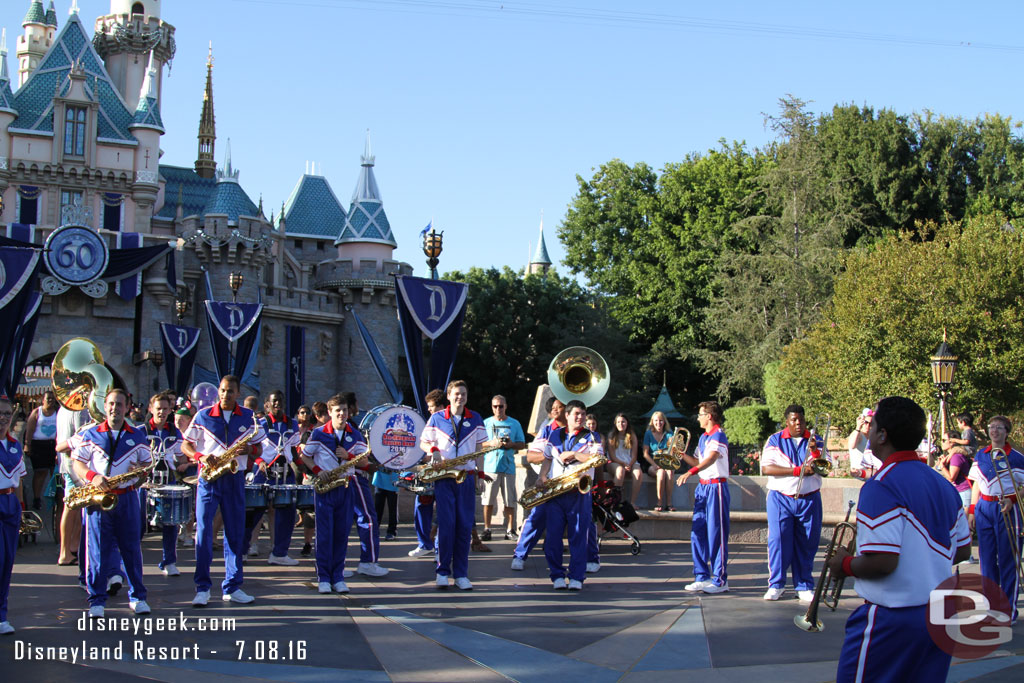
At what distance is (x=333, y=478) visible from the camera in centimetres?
884

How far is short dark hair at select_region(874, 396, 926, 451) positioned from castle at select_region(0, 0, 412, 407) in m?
32.6

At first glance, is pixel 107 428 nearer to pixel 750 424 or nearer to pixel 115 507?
pixel 115 507

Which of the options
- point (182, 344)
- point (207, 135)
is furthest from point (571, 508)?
point (207, 135)

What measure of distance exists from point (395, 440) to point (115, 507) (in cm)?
→ 294

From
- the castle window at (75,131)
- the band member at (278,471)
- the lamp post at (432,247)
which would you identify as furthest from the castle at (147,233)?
the band member at (278,471)

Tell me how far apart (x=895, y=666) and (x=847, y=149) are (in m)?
39.1

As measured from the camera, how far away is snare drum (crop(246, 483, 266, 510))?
34.0 feet

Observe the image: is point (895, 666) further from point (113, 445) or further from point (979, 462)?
point (113, 445)

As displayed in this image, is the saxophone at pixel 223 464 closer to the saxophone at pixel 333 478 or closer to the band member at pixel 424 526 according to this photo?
the saxophone at pixel 333 478

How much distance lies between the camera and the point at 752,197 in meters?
40.2

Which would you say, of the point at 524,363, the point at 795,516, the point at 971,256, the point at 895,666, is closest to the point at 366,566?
the point at 795,516

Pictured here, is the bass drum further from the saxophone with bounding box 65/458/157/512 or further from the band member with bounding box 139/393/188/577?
the saxophone with bounding box 65/458/157/512

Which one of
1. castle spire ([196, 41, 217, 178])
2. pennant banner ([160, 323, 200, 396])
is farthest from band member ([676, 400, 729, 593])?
castle spire ([196, 41, 217, 178])

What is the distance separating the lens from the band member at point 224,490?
8102 mm
